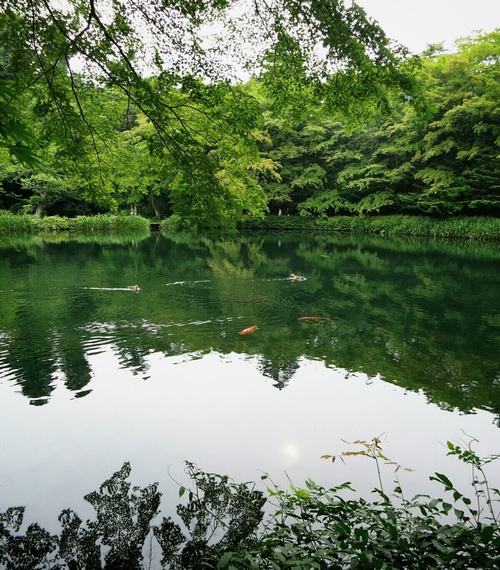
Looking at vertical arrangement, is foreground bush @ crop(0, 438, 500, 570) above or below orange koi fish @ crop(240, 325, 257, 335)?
above

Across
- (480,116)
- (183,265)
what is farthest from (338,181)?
(183,265)

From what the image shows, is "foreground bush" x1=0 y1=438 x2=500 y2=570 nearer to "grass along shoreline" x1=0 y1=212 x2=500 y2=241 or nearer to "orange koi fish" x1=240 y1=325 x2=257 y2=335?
"orange koi fish" x1=240 y1=325 x2=257 y2=335

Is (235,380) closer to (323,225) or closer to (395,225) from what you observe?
(395,225)

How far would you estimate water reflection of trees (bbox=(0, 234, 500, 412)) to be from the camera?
6382 mm

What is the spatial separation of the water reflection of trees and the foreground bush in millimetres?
2452

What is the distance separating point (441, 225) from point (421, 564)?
91.2 feet

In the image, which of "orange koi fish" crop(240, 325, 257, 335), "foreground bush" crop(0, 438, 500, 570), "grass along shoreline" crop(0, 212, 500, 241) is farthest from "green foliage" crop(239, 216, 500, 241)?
"foreground bush" crop(0, 438, 500, 570)

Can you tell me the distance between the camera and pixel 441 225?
2703 cm

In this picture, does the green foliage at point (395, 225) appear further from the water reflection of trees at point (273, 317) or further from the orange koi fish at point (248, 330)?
the orange koi fish at point (248, 330)

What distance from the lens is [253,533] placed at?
299 centimetres

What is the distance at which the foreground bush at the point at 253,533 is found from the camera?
2164 millimetres

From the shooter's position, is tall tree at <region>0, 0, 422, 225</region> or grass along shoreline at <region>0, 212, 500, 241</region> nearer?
tall tree at <region>0, 0, 422, 225</region>

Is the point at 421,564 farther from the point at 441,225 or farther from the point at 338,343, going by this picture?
the point at 441,225

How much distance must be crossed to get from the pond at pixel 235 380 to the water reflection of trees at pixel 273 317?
46 mm
